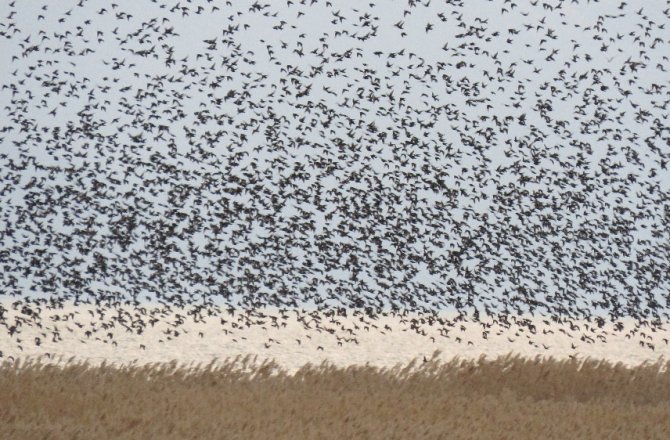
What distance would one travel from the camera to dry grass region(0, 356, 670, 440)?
916 centimetres

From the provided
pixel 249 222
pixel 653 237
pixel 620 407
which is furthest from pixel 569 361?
pixel 249 222

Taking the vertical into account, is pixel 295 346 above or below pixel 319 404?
below

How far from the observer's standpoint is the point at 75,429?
866cm

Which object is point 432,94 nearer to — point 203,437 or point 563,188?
point 563,188

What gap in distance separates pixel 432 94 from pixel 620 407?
6965mm

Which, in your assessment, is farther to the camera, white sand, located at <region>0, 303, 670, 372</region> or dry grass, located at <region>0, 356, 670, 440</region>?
white sand, located at <region>0, 303, 670, 372</region>

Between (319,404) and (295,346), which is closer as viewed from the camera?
(319,404)

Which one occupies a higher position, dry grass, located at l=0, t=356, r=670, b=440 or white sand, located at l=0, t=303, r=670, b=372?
dry grass, located at l=0, t=356, r=670, b=440

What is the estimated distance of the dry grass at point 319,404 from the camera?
30.1 ft

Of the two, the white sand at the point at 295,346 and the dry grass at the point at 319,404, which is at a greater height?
the dry grass at the point at 319,404

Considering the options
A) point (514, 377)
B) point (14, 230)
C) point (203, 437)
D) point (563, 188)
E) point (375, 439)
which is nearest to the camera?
point (203, 437)

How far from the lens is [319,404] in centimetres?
1074

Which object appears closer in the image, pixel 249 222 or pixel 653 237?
pixel 249 222

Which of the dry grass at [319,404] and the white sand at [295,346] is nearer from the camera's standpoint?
the dry grass at [319,404]
